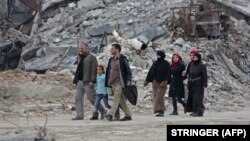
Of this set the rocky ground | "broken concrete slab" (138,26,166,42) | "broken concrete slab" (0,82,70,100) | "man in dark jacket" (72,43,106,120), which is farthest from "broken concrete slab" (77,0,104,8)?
"man in dark jacket" (72,43,106,120)

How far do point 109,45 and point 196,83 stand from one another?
11465 millimetres

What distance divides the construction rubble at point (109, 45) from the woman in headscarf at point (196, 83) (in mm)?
3187

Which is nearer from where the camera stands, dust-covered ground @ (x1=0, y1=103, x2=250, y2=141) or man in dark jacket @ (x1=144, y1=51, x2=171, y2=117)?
dust-covered ground @ (x1=0, y1=103, x2=250, y2=141)

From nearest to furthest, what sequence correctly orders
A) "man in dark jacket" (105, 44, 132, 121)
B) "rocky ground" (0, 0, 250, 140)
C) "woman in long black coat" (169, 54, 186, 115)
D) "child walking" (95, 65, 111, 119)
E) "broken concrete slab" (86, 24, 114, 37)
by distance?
"rocky ground" (0, 0, 250, 140) → "man in dark jacket" (105, 44, 132, 121) → "child walking" (95, 65, 111, 119) → "woman in long black coat" (169, 54, 186, 115) → "broken concrete slab" (86, 24, 114, 37)

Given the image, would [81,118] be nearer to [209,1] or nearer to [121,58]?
[121,58]

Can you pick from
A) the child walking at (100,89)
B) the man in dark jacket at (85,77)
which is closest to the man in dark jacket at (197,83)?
the child walking at (100,89)

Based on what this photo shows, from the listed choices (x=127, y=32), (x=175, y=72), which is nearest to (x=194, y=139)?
(x=175, y=72)

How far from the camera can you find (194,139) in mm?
8531

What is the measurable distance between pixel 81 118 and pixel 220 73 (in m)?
11.3

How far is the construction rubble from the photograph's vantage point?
19.9m

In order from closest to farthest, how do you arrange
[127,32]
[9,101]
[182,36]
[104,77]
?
[104,77], [9,101], [182,36], [127,32]

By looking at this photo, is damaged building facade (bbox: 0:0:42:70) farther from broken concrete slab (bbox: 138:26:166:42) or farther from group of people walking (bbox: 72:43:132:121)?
group of people walking (bbox: 72:43:132:121)

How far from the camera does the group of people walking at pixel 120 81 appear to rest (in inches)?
580

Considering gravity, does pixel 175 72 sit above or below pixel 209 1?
below
